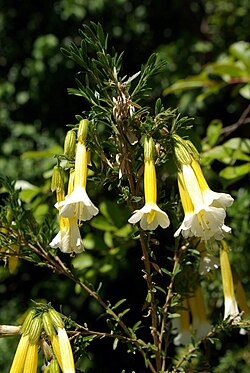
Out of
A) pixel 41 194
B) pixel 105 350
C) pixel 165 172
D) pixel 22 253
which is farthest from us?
pixel 105 350

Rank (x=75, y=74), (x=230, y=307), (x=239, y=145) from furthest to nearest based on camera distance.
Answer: (x=75, y=74) → (x=239, y=145) → (x=230, y=307)

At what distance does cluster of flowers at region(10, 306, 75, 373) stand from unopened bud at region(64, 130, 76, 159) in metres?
0.17

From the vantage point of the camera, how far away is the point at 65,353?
534 millimetres

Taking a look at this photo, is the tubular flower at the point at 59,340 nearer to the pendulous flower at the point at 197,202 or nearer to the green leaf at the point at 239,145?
the pendulous flower at the point at 197,202

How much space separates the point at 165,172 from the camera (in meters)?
1.00

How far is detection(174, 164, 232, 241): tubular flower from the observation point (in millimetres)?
551

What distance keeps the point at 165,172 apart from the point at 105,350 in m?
1.09

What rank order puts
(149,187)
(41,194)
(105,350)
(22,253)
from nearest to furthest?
(149,187) → (22,253) → (41,194) → (105,350)

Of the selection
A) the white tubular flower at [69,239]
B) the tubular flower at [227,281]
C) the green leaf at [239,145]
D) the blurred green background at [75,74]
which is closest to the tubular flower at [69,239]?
the white tubular flower at [69,239]

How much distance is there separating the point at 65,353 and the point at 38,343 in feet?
0.11

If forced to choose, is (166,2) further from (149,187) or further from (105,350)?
(149,187)

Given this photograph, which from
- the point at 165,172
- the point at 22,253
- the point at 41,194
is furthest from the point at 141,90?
the point at 41,194

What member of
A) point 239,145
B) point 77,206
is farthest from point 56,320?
point 239,145

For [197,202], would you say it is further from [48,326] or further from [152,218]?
[48,326]
